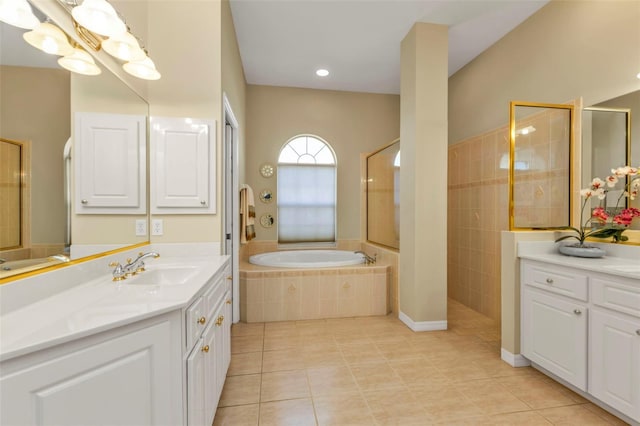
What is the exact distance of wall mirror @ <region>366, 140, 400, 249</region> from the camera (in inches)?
140

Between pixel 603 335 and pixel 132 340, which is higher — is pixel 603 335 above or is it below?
below

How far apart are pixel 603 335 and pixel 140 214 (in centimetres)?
291

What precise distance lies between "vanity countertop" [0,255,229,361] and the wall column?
2.10 meters

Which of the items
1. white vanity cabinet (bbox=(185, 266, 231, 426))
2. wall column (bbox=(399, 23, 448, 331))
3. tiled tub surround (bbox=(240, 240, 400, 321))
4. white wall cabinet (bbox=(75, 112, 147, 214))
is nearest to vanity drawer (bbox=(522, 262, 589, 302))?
wall column (bbox=(399, 23, 448, 331))

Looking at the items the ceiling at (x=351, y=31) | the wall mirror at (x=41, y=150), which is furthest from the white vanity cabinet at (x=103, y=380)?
the ceiling at (x=351, y=31)

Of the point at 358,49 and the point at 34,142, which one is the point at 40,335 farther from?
the point at 358,49

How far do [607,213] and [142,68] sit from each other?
3212mm

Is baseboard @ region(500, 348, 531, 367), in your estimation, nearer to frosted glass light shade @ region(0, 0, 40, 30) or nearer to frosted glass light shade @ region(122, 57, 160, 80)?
frosted glass light shade @ region(122, 57, 160, 80)

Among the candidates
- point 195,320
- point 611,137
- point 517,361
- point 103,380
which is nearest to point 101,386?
point 103,380

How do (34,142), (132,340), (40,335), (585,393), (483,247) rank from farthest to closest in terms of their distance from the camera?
(483,247) < (585,393) < (34,142) < (132,340) < (40,335)

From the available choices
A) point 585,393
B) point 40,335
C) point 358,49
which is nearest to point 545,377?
point 585,393

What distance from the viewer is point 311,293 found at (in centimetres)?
331

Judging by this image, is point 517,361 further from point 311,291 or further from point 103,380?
point 103,380

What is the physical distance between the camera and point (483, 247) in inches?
134
